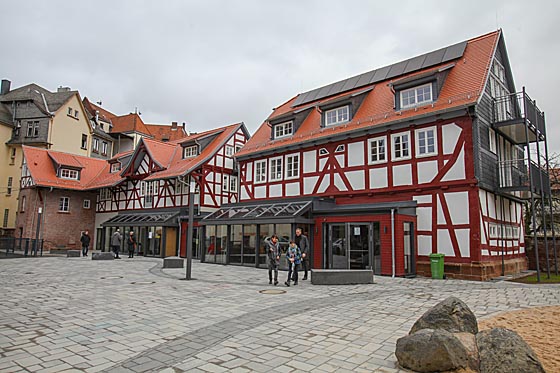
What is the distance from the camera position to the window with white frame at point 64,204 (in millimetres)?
33938

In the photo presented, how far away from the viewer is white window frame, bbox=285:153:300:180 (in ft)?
69.5

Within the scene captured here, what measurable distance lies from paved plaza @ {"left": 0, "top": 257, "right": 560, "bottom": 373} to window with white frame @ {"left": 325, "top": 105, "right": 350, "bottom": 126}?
1001cm

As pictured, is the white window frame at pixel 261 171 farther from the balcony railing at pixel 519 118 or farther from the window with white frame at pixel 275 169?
the balcony railing at pixel 519 118

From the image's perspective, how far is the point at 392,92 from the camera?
1894cm

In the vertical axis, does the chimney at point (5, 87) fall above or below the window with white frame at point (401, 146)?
above

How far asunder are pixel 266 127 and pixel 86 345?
21129 mm

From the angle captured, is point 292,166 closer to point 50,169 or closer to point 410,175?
point 410,175

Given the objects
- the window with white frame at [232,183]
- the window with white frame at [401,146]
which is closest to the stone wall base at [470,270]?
the window with white frame at [401,146]

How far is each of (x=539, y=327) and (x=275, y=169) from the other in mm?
16815

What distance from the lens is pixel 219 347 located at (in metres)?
5.65

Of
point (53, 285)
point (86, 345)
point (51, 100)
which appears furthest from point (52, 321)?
point (51, 100)

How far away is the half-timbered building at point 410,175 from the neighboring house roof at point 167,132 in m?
36.3

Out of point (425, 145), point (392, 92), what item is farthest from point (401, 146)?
point (392, 92)

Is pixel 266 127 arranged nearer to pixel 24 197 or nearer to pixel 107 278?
pixel 107 278
